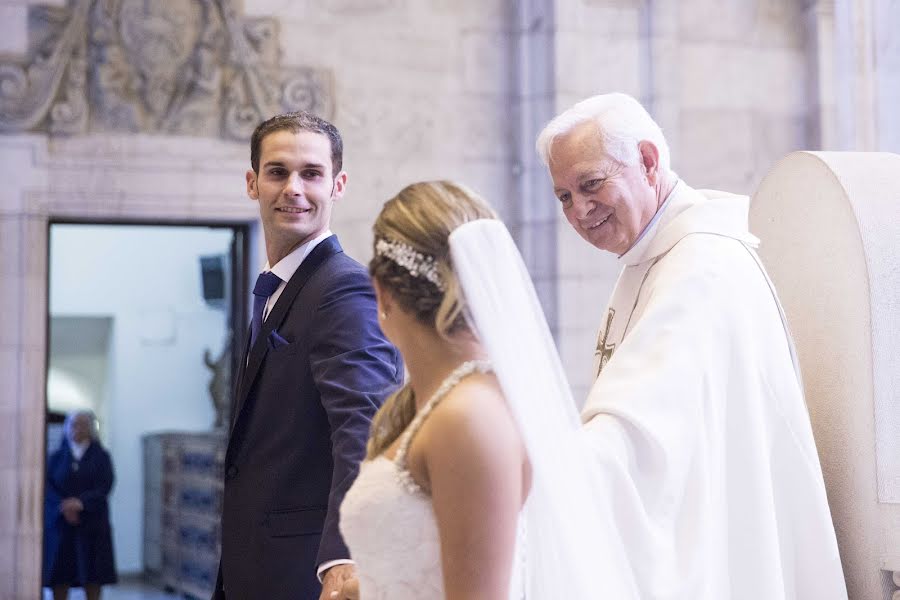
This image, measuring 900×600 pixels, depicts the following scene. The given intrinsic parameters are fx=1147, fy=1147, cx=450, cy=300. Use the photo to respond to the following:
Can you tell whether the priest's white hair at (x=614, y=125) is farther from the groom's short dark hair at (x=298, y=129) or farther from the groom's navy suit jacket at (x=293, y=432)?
the groom's navy suit jacket at (x=293, y=432)

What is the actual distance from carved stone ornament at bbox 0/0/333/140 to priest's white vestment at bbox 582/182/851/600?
4.26m

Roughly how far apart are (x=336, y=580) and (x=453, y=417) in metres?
0.70

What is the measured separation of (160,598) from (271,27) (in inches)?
210

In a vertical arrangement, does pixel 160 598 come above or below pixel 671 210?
below

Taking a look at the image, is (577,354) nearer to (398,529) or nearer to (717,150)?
(717,150)

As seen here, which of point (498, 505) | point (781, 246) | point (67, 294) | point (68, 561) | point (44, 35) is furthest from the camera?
point (67, 294)

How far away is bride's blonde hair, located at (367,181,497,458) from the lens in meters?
1.92

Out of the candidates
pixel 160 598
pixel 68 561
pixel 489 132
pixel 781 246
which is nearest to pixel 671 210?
pixel 781 246

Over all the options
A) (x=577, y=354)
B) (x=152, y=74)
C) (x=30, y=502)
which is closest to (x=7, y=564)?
(x=30, y=502)

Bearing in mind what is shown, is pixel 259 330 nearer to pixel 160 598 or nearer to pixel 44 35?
pixel 44 35

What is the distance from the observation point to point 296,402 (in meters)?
2.76

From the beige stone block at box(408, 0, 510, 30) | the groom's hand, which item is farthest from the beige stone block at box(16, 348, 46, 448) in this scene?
the groom's hand

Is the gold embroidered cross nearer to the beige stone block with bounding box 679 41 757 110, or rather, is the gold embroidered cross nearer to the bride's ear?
the bride's ear

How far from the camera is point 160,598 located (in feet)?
32.1
